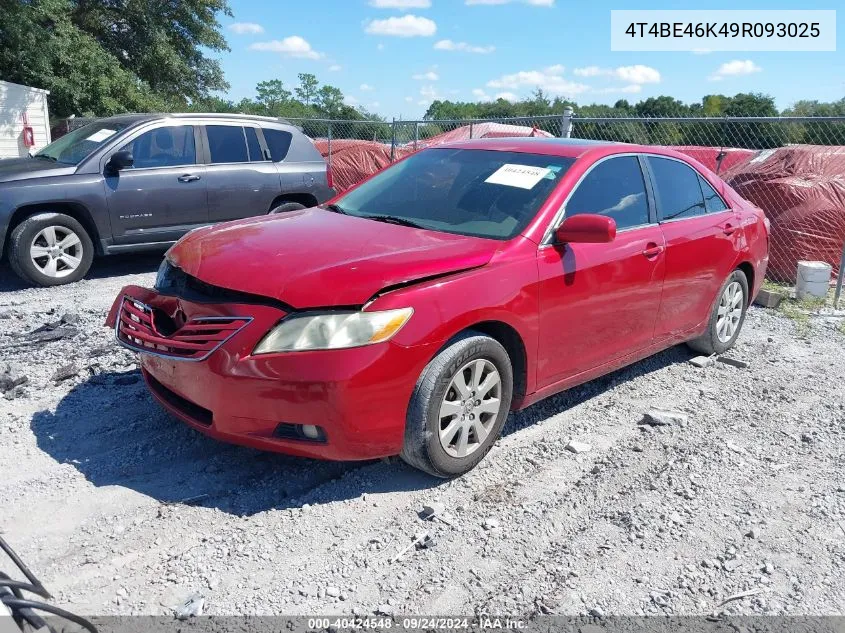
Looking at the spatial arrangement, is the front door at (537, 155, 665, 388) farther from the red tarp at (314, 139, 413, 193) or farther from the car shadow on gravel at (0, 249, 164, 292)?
the red tarp at (314, 139, 413, 193)

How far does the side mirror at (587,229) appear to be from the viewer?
3.79 m

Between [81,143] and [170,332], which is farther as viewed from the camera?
[81,143]

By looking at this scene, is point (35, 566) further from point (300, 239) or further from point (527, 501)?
point (527, 501)

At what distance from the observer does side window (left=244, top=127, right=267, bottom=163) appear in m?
8.51

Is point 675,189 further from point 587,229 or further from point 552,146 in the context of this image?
point 587,229

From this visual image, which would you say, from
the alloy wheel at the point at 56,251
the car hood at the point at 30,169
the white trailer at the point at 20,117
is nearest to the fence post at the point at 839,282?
the alloy wheel at the point at 56,251

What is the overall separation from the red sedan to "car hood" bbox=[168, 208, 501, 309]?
0.04 feet

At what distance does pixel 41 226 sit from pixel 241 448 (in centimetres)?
453

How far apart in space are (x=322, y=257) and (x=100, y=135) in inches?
216

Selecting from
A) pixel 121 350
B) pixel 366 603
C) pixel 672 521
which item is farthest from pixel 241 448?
pixel 672 521

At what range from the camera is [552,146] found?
181 inches

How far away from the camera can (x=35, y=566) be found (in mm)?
2832

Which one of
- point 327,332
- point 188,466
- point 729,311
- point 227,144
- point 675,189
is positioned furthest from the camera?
point 227,144

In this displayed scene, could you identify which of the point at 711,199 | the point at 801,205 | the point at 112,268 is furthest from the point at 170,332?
the point at 801,205
